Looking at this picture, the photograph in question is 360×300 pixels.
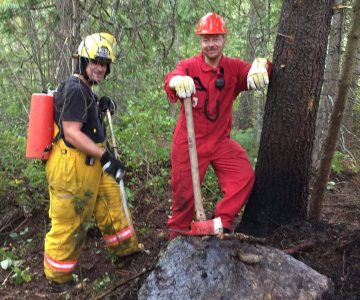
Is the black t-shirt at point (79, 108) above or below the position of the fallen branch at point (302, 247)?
above

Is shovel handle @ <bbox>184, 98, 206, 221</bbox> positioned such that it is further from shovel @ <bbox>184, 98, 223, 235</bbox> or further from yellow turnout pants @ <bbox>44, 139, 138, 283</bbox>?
yellow turnout pants @ <bbox>44, 139, 138, 283</bbox>

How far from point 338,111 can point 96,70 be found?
2418 mm

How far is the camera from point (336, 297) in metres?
3.02

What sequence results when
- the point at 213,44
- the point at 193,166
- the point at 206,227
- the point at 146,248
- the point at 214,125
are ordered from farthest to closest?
the point at 146,248
the point at 214,125
the point at 213,44
the point at 193,166
the point at 206,227

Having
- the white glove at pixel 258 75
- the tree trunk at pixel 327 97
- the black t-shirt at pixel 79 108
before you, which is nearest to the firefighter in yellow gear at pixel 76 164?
the black t-shirt at pixel 79 108

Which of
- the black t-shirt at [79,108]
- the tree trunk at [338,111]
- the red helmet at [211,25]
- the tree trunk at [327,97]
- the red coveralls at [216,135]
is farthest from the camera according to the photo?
the tree trunk at [327,97]

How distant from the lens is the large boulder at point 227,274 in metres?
2.83

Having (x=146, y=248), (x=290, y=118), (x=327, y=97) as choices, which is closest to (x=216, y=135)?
(x=290, y=118)

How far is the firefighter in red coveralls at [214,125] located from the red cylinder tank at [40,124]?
1.16 metres

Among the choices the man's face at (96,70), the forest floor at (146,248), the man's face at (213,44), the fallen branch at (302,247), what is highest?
the man's face at (213,44)

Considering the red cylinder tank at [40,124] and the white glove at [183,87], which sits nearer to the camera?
the white glove at [183,87]

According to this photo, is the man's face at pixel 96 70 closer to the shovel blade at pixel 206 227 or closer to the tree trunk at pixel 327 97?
the shovel blade at pixel 206 227

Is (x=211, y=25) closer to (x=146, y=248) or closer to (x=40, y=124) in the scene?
(x=40, y=124)

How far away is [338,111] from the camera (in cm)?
401
